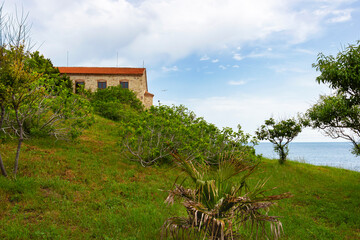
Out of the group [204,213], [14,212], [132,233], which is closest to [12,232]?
[14,212]

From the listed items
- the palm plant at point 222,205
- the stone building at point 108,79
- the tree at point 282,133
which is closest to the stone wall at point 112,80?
the stone building at point 108,79

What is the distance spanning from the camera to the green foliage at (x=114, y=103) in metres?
25.6

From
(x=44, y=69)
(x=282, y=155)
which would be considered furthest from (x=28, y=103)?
(x=282, y=155)

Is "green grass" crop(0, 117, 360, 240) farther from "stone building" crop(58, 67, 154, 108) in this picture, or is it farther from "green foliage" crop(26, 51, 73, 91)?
"stone building" crop(58, 67, 154, 108)

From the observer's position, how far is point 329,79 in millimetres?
10211

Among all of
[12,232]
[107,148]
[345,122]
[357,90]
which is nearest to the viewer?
[12,232]

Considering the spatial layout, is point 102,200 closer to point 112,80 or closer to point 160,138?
point 160,138

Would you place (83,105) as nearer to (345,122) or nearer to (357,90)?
(357,90)

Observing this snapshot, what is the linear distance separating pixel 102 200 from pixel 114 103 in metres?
19.6

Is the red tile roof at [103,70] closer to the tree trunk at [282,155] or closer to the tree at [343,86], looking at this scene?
the tree trunk at [282,155]

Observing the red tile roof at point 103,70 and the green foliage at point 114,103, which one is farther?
the red tile roof at point 103,70

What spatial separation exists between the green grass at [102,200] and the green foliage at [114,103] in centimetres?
1096

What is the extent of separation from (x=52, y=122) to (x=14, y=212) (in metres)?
7.61

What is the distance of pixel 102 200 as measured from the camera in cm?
836
